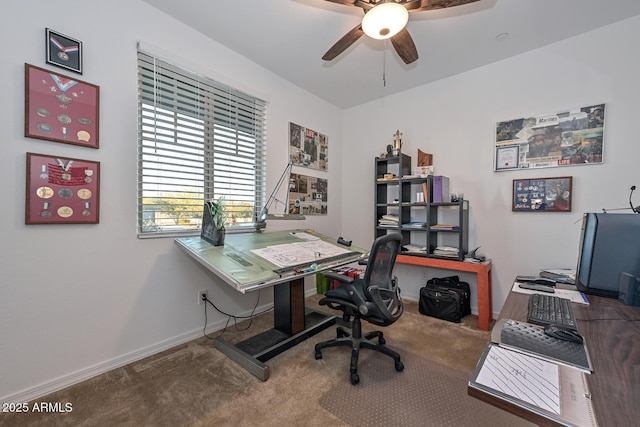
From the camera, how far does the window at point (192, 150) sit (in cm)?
215

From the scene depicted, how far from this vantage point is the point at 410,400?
164cm

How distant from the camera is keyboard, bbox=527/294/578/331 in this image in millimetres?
1024

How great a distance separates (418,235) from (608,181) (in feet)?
5.79

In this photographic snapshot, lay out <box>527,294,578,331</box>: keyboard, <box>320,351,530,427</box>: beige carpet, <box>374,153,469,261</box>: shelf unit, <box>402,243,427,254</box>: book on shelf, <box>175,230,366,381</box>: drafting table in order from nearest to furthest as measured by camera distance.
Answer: <box>527,294,578,331</box>: keyboard < <box>320,351,530,427</box>: beige carpet < <box>175,230,366,381</box>: drafting table < <box>374,153,469,261</box>: shelf unit < <box>402,243,427,254</box>: book on shelf

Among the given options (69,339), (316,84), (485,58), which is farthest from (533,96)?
(69,339)

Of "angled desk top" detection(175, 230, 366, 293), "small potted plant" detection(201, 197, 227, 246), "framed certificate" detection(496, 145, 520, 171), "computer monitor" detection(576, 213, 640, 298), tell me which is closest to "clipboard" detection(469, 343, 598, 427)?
"computer monitor" detection(576, 213, 640, 298)

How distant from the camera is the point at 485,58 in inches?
111

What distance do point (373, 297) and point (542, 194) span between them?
7.10 ft

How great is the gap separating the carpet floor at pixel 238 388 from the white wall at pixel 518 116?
44.2 inches

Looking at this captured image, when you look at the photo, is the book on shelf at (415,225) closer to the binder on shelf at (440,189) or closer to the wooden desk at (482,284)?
the binder on shelf at (440,189)

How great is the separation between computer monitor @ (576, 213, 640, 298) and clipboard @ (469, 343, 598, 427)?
919 mm

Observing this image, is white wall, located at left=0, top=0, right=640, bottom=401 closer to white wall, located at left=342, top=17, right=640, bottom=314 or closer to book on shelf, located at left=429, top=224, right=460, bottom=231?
white wall, located at left=342, top=17, right=640, bottom=314

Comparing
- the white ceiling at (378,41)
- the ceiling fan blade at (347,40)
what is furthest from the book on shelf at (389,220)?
the ceiling fan blade at (347,40)

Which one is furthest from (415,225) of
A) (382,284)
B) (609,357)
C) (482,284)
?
(609,357)
